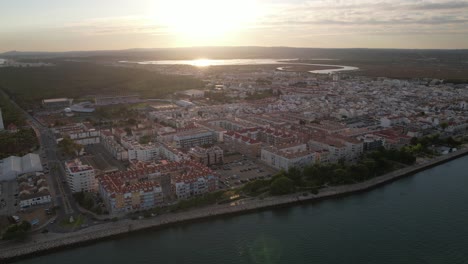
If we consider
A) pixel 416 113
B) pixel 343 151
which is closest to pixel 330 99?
pixel 416 113

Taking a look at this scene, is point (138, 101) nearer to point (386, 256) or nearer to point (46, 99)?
point (46, 99)

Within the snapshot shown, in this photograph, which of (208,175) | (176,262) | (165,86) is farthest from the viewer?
(165,86)

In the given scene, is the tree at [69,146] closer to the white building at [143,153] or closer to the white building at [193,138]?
the white building at [143,153]

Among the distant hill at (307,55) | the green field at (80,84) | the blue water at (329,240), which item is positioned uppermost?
the distant hill at (307,55)

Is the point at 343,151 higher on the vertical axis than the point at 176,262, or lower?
higher

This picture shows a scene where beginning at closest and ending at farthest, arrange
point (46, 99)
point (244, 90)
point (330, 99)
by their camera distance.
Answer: point (330, 99) → point (46, 99) → point (244, 90)

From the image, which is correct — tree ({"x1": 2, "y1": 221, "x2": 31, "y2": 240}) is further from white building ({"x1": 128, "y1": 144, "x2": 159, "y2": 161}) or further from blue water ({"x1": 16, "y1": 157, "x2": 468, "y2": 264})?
white building ({"x1": 128, "y1": 144, "x2": 159, "y2": 161})

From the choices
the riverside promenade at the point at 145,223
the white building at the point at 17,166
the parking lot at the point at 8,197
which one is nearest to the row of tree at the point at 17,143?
the white building at the point at 17,166
